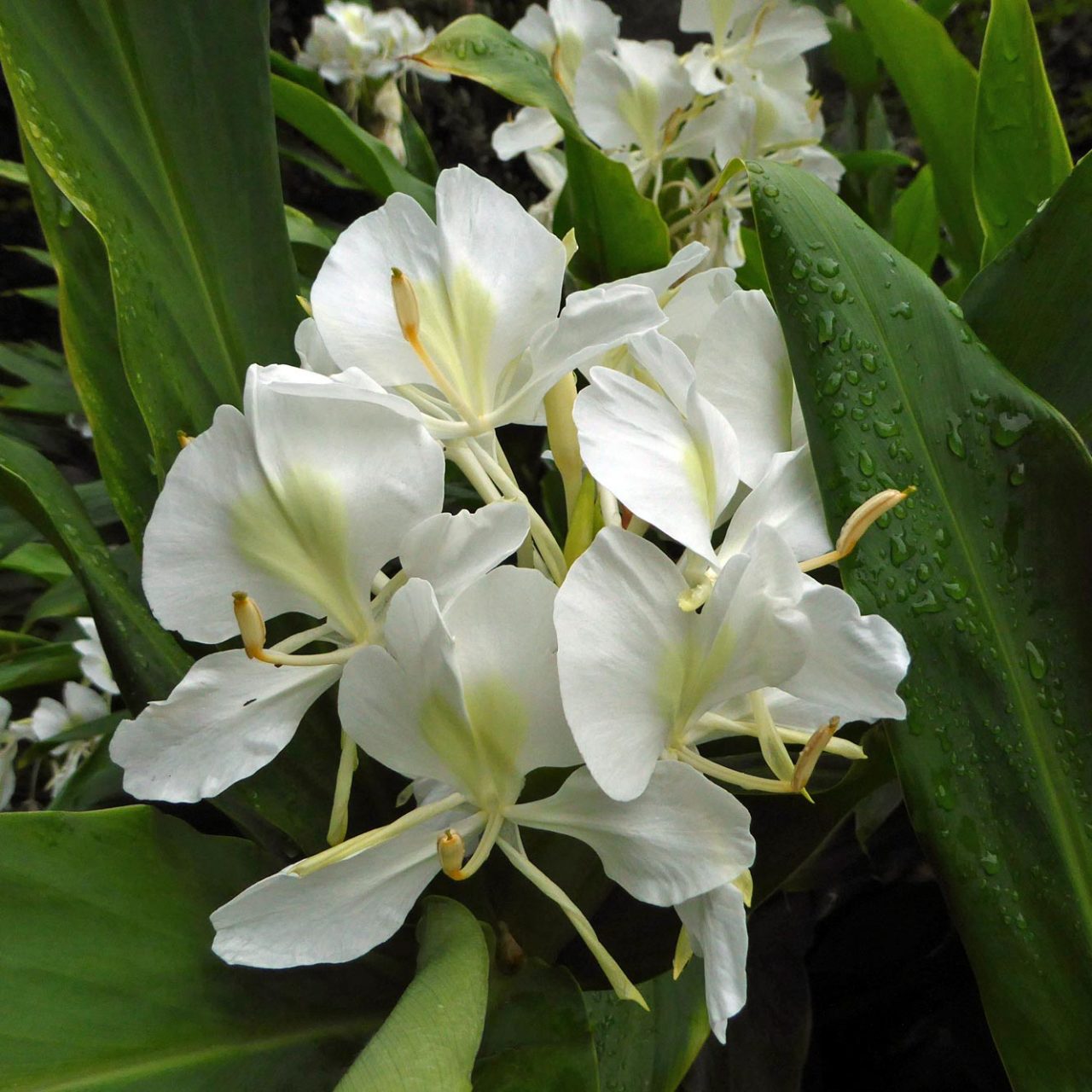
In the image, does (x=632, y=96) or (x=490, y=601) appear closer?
(x=490, y=601)

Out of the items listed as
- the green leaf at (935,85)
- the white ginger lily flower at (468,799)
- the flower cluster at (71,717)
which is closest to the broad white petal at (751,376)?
the white ginger lily flower at (468,799)

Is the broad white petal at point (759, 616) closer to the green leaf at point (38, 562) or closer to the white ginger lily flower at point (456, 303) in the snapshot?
the white ginger lily flower at point (456, 303)

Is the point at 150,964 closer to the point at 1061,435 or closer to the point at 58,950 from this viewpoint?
the point at 58,950

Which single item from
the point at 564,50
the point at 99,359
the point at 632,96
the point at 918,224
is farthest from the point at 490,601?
the point at 918,224

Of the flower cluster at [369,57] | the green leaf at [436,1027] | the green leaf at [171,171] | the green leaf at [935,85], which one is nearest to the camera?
the green leaf at [436,1027]

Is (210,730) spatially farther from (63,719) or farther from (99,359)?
(63,719)

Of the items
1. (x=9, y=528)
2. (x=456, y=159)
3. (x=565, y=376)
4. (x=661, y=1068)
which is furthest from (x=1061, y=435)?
(x=456, y=159)
